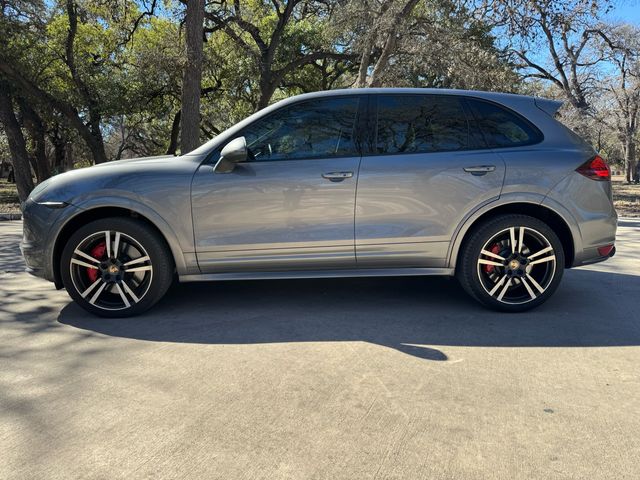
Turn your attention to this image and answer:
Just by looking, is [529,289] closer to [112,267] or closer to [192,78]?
[112,267]

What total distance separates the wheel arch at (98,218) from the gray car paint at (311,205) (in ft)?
0.06

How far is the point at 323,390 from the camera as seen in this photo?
302 centimetres

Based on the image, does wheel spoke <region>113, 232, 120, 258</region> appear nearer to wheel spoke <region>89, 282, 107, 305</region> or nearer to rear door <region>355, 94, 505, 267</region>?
wheel spoke <region>89, 282, 107, 305</region>

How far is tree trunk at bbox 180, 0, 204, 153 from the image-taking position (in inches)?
444

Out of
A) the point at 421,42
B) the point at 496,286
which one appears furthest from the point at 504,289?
the point at 421,42

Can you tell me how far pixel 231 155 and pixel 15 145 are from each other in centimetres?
1651

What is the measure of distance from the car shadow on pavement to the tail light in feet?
3.86

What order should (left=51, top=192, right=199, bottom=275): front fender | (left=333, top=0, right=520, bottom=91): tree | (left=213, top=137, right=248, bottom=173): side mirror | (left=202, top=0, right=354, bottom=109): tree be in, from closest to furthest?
1. (left=213, top=137, right=248, bottom=173): side mirror
2. (left=51, top=192, right=199, bottom=275): front fender
3. (left=333, top=0, right=520, bottom=91): tree
4. (left=202, top=0, right=354, bottom=109): tree

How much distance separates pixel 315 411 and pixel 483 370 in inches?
46.2

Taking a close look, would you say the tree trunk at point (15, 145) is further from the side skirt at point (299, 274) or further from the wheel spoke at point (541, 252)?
the wheel spoke at point (541, 252)

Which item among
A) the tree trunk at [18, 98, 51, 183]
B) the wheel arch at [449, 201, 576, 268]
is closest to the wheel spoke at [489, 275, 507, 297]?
the wheel arch at [449, 201, 576, 268]

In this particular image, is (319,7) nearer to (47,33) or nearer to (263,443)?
(47,33)

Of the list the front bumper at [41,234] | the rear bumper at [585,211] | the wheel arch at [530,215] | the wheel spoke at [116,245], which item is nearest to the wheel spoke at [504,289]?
the wheel arch at [530,215]

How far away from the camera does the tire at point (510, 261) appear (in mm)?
4336
